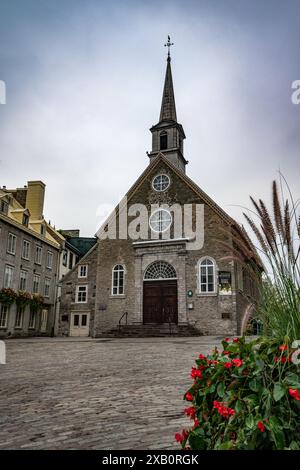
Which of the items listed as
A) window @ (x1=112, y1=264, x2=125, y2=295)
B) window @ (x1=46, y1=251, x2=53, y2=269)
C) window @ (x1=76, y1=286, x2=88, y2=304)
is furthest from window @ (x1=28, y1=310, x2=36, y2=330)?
window @ (x1=112, y1=264, x2=125, y2=295)

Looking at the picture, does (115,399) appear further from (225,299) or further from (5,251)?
(5,251)

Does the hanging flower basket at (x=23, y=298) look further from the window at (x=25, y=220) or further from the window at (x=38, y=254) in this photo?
the window at (x=25, y=220)

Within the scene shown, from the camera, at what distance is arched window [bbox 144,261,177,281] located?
25577 mm

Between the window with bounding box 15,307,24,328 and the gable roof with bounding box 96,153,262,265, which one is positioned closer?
the gable roof with bounding box 96,153,262,265

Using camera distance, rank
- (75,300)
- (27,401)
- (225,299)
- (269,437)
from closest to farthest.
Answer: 1. (269,437)
2. (27,401)
3. (225,299)
4. (75,300)

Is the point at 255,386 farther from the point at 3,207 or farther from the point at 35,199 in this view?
the point at 35,199

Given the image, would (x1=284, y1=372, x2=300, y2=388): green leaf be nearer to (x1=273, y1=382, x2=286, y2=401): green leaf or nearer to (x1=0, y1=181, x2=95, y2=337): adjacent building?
(x1=273, y1=382, x2=286, y2=401): green leaf

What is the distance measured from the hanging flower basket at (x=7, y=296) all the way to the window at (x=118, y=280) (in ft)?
25.7

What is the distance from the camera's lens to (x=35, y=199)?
115 feet

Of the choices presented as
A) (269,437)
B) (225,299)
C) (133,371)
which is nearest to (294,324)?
(269,437)

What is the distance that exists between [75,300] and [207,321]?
34.1 feet

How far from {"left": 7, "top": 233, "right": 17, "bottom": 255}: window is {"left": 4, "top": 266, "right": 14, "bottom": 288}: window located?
1215 mm

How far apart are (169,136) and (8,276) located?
1666 centimetres

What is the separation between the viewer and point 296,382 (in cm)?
200
